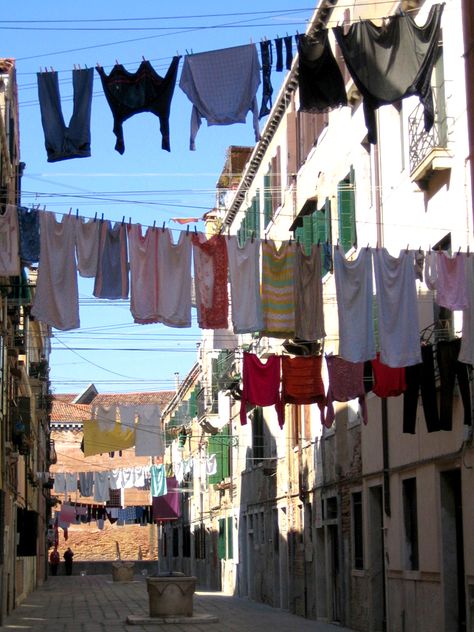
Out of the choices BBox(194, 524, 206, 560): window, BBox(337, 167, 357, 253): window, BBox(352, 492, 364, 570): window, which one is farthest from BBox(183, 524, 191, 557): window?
BBox(337, 167, 357, 253): window

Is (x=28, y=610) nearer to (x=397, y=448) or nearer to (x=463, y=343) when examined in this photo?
(x=397, y=448)

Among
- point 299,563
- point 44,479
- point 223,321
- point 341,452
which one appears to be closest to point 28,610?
point 299,563

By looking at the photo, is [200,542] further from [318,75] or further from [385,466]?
[318,75]

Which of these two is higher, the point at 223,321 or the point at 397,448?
the point at 223,321

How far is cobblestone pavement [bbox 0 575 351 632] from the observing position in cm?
2458

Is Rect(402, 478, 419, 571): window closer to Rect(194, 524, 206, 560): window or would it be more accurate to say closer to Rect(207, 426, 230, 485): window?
Rect(207, 426, 230, 485): window

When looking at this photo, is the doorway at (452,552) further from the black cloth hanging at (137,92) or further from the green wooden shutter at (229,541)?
the green wooden shutter at (229,541)

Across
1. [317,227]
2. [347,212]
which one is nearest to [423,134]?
[347,212]

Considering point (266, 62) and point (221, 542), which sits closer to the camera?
point (266, 62)

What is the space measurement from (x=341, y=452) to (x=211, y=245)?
9657 mm

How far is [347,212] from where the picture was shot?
78.8 ft

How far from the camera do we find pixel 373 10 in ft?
72.7

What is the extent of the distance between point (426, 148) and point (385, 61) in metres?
2.57

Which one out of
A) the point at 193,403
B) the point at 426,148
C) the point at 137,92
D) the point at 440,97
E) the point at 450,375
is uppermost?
the point at 440,97
